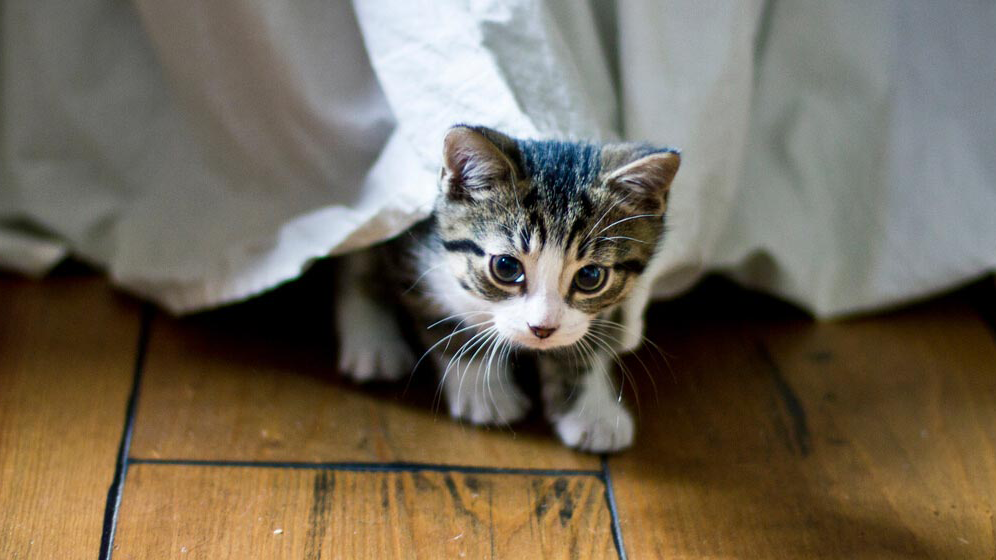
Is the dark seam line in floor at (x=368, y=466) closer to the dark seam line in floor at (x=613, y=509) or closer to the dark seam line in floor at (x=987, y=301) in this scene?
the dark seam line in floor at (x=613, y=509)

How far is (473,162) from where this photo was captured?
107 centimetres

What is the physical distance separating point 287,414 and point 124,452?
A: 216 millimetres

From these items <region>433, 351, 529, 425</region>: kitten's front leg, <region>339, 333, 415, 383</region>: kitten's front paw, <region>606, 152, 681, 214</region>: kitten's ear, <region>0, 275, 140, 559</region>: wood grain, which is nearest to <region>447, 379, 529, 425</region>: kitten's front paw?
<region>433, 351, 529, 425</region>: kitten's front leg

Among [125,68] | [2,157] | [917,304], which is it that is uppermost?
[125,68]

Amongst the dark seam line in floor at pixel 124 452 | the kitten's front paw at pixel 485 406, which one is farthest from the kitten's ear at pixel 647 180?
the dark seam line in floor at pixel 124 452

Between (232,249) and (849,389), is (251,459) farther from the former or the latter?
(849,389)

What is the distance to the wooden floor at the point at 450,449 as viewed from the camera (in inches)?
43.3

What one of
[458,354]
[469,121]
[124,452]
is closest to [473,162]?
[469,121]

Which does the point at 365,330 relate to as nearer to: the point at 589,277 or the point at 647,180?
the point at 589,277

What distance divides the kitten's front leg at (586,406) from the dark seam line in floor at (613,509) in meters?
0.03

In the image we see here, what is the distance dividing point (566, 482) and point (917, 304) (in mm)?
798

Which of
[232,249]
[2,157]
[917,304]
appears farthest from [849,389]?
[2,157]

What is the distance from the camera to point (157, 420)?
4.09 feet

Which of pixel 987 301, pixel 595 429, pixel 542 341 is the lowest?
pixel 987 301
